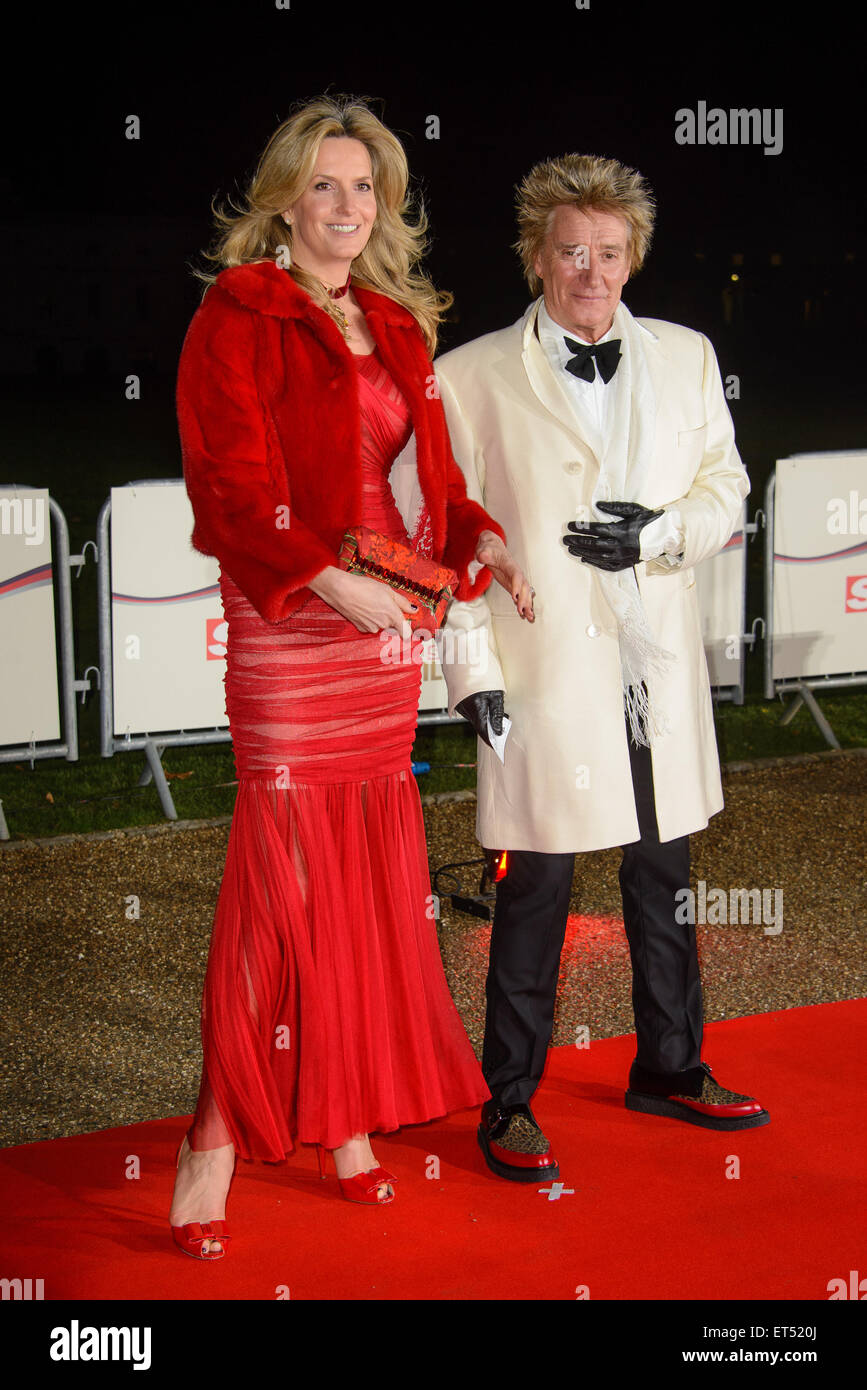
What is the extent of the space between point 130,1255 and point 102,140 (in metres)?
13.8

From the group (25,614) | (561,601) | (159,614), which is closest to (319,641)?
(561,601)

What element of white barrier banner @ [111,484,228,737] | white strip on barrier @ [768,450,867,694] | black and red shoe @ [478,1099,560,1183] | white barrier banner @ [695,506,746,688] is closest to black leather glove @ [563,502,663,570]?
black and red shoe @ [478,1099,560,1183]

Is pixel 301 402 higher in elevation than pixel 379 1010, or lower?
higher

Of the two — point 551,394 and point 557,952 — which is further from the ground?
point 551,394

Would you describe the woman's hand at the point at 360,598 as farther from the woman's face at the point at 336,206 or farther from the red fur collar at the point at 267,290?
the woman's face at the point at 336,206

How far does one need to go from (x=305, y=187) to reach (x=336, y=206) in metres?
0.07

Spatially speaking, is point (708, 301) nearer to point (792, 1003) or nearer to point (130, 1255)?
point (792, 1003)

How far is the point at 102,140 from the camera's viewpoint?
566 inches

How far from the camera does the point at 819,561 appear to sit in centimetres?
663

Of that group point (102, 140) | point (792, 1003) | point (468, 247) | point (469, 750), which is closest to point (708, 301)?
point (468, 247)

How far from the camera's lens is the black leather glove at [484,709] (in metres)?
2.93

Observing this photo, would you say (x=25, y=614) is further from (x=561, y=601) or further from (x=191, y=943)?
(x=561, y=601)

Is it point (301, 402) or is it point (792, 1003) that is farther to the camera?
point (792, 1003)

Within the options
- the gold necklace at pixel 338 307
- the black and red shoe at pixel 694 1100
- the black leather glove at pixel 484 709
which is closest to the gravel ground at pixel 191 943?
the black and red shoe at pixel 694 1100
